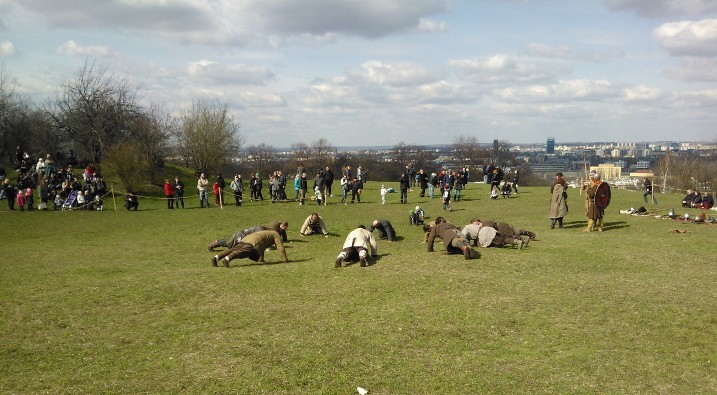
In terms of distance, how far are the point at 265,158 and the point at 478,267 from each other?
110674 millimetres

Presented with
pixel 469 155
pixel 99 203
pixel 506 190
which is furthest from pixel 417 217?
pixel 469 155

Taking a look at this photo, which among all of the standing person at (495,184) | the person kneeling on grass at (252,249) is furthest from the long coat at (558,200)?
the standing person at (495,184)

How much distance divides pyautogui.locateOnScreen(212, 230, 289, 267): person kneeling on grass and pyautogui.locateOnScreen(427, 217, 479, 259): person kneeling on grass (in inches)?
181

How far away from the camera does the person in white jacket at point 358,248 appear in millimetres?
14242

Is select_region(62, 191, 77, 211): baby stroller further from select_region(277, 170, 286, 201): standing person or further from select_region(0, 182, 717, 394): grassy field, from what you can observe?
select_region(0, 182, 717, 394): grassy field

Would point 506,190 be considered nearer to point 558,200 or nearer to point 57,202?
point 558,200

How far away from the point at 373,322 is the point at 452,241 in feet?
20.6

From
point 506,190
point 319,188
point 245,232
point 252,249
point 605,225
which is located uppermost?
point 319,188

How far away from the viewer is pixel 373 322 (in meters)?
9.62

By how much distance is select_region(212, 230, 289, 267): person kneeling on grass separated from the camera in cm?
1444

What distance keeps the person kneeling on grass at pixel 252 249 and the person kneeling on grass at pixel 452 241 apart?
459 cm

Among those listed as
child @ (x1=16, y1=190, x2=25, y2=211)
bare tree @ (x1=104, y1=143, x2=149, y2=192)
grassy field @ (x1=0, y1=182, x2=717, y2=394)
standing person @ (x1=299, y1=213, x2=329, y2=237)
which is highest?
bare tree @ (x1=104, y1=143, x2=149, y2=192)

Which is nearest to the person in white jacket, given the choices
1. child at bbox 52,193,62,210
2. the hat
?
the hat

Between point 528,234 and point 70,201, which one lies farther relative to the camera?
point 70,201
